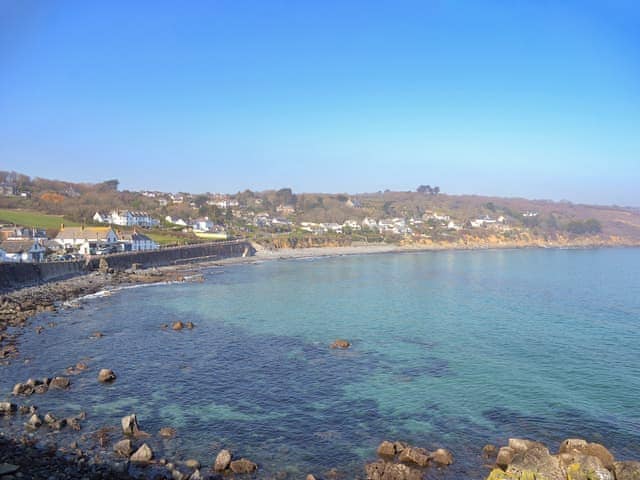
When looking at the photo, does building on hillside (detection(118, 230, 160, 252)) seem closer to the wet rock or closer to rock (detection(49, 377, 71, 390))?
rock (detection(49, 377, 71, 390))

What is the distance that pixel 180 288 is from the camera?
54.4m

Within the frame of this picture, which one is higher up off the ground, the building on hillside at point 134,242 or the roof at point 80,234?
the roof at point 80,234

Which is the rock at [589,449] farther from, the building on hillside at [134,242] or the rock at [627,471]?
the building on hillside at [134,242]

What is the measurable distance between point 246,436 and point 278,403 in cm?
327

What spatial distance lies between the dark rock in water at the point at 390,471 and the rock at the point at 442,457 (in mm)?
911

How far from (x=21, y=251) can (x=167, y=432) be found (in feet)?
160

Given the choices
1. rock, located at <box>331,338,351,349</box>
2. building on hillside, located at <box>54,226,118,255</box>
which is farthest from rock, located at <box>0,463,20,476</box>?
building on hillside, located at <box>54,226,118,255</box>

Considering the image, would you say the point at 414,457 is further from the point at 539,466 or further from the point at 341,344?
the point at 341,344

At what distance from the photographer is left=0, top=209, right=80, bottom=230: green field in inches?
3199

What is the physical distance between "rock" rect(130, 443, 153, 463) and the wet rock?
5.97 feet

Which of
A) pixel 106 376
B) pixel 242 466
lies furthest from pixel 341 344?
pixel 242 466

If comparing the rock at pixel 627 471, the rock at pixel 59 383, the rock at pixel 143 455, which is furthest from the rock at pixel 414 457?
the rock at pixel 59 383

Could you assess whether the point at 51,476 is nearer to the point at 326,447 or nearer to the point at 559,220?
the point at 326,447

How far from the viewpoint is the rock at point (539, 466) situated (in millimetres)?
12922
